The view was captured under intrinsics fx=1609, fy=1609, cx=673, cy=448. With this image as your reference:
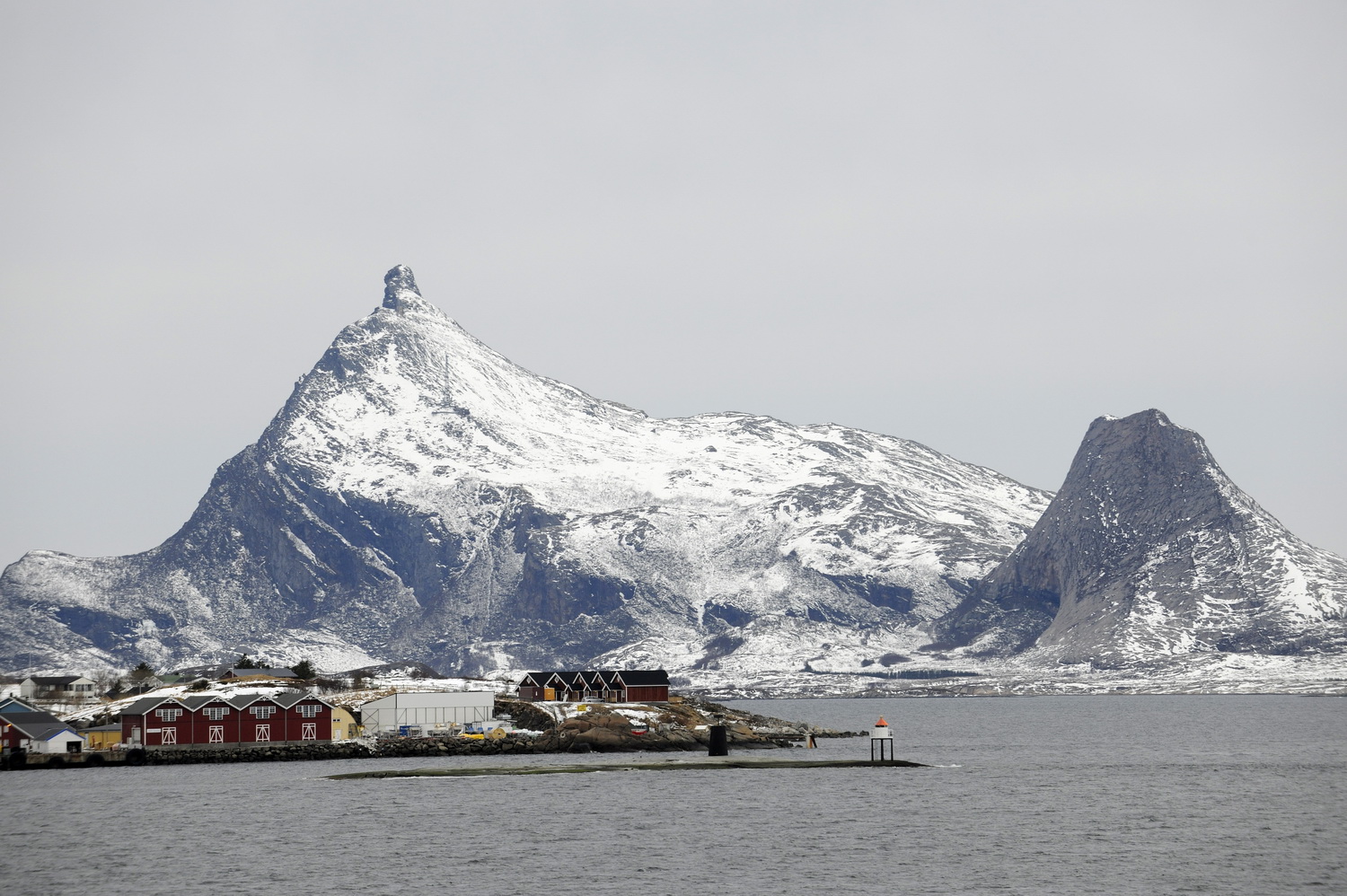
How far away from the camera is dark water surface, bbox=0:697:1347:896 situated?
373 ft

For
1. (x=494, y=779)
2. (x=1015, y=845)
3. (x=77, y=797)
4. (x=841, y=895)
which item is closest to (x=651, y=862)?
(x=841, y=895)

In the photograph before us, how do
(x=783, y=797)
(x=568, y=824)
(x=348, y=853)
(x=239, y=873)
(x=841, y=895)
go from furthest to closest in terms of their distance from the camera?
(x=783, y=797)
(x=568, y=824)
(x=348, y=853)
(x=239, y=873)
(x=841, y=895)

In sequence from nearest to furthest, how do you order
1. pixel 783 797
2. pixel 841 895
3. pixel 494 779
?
pixel 841 895
pixel 783 797
pixel 494 779

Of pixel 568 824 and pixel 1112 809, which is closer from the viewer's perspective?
pixel 568 824

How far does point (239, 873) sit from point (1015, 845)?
60096mm

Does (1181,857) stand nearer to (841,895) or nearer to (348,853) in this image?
(841,895)

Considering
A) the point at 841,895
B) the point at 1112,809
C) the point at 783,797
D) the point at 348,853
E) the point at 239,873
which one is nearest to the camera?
the point at 841,895

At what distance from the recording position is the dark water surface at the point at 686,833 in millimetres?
113562

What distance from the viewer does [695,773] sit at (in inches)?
7648

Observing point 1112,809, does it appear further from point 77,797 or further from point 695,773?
point 77,797

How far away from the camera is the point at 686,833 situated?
137125 mm

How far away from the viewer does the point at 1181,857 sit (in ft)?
399

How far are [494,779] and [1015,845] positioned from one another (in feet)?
243

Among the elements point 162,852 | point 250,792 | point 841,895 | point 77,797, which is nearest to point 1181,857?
point 841,895
